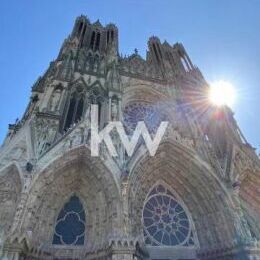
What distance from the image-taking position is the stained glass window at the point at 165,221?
9.52 meters

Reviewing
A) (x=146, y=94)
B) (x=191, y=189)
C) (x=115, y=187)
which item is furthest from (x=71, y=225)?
(x=146, y=94)

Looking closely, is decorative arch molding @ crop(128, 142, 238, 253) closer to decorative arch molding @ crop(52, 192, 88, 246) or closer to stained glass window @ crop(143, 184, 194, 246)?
stained glass window @ crop(143, 184, 194, 246)

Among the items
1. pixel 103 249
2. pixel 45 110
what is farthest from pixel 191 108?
pixel 103 249

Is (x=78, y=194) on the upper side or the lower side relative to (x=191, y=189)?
lower

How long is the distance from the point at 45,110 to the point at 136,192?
519cm

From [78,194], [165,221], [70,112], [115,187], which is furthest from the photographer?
[70,112]

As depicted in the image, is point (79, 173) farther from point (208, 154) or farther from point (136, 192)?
point (208, 154)

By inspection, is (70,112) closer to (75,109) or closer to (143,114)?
(75,109)

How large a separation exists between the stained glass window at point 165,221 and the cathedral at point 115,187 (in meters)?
0.04

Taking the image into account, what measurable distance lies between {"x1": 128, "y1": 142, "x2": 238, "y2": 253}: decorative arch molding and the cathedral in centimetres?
4

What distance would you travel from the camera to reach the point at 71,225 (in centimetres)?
874

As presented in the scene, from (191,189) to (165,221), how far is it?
1740 millimetres

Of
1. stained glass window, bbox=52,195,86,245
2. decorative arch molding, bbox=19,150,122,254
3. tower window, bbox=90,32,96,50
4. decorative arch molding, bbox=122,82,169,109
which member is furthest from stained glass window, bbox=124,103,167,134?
tower window, bbox=90,32,96,50

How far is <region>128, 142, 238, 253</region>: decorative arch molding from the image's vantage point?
9.13 metres
